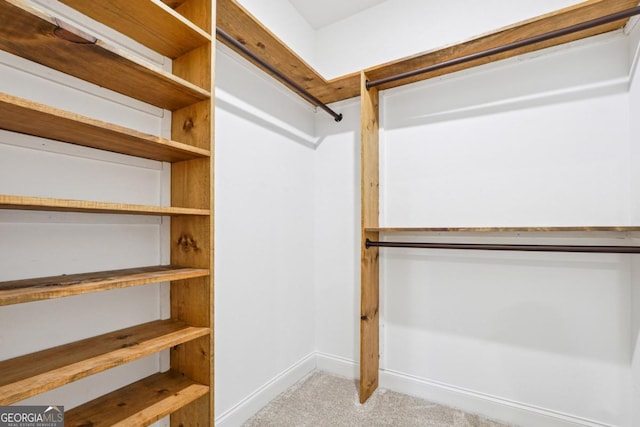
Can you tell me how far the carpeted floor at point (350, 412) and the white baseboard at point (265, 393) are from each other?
4 centimetres

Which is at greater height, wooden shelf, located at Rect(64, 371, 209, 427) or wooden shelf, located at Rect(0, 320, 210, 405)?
wooden shelf, located at Rect(0, 320, 210, 405)

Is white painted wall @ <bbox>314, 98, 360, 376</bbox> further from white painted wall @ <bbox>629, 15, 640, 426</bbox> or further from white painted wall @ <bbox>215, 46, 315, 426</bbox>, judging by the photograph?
white painted wall @ <bbox>629, 15, 640, 426</bbox>

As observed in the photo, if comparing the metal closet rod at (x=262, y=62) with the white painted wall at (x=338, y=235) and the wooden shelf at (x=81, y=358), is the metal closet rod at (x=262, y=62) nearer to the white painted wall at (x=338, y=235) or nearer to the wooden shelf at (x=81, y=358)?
the white painted wall at (x=338, y=235)

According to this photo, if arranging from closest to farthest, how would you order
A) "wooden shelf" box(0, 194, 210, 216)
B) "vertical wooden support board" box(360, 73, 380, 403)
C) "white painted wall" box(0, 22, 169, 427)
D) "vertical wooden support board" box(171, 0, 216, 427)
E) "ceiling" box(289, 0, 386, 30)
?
"wooden shelf" box(0, 194, 210, 216) → "white painted wall" box(0, 22, 169, 427) → "vertical wooden support board" box(171, 0, 216, 427) → "vertical wooden support board" box(360, 73, 380, 403) → "ceiling" box(289, 0, 386, 30)

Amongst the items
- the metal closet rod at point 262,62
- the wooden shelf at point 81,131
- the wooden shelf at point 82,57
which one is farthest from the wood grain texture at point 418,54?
the wooden shelf at point 81,131

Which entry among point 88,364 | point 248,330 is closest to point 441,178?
point 248,330

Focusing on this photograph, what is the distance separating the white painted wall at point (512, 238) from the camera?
5.09 ft

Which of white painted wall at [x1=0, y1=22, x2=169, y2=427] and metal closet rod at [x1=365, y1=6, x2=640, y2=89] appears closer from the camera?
white painted wall at [x1=0, y1=22, x2=169, y2=427]

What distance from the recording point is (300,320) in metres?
2.24

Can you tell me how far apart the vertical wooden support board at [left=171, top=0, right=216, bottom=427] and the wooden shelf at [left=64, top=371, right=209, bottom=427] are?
56 mm

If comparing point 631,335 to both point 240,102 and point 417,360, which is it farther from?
point 240,102

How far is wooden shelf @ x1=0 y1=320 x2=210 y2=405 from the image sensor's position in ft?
2.57

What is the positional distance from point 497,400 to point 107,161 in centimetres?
234

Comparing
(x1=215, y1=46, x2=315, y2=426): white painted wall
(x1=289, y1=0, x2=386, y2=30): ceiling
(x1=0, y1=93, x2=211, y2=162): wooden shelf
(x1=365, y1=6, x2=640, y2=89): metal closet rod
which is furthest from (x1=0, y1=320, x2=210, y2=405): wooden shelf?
(x1=289, y1=0, x2=386, y2=30): ceiling
